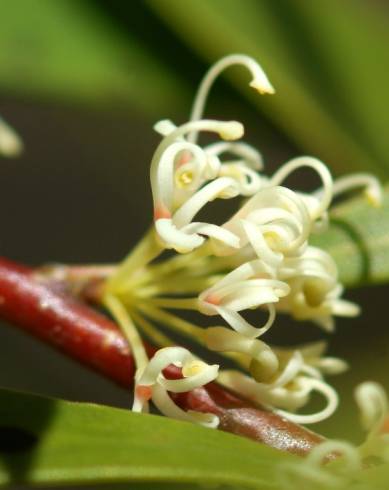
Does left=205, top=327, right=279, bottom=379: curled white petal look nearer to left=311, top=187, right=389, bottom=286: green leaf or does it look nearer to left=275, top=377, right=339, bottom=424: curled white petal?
left=275, top=377, right=339, bottom=424: curled white petal

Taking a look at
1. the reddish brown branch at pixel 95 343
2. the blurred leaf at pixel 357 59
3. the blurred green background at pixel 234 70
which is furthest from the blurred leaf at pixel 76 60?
the reddish brown branch at pixel 95 343

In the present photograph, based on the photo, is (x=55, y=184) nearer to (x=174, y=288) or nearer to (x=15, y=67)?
(x=15, y=67)

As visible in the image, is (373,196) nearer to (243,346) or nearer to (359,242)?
(359,242)

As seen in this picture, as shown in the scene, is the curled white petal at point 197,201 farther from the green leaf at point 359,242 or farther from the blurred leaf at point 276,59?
the blurred leaf at point 276,59

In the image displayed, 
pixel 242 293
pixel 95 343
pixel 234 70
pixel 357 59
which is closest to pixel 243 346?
pixel 242 293

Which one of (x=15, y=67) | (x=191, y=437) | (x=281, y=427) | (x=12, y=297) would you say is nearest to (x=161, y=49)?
(x=15, y=67)
